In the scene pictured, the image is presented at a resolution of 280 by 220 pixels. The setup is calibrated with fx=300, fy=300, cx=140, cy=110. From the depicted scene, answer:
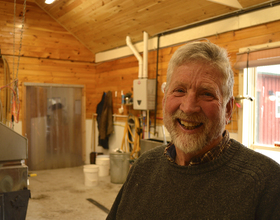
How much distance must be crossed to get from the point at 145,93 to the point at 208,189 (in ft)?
13.6

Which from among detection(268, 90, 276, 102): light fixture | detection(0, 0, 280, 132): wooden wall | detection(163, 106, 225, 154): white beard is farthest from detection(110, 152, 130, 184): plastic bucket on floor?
detection(163, 106, 225, 154): white beard

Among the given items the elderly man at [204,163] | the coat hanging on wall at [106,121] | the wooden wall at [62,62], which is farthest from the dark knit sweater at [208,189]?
the coat hanging on wall at [106,121]

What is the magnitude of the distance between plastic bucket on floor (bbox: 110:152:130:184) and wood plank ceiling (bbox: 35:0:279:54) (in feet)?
7.38

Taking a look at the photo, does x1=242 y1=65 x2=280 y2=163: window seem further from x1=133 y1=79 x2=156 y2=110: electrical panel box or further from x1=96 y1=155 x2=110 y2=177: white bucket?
x1=96 y1=155 x2=110 y2=177: white bucket

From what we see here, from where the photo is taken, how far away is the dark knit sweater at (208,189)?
973 millimetres

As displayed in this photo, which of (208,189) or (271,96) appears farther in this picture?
Answer: (271,96)

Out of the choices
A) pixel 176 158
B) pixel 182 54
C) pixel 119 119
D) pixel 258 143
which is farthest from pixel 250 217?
pixel 119 119

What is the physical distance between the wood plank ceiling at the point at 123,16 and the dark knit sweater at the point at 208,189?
296 cm

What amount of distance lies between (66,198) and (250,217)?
4.22 meters

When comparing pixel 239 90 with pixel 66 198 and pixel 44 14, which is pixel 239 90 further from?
pixel 44 14

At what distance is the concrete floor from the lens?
4.11 metres

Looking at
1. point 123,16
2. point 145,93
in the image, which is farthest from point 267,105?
point 123,16

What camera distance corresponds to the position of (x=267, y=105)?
3705 millimetres

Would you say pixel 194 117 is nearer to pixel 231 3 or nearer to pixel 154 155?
pixel 154 155
